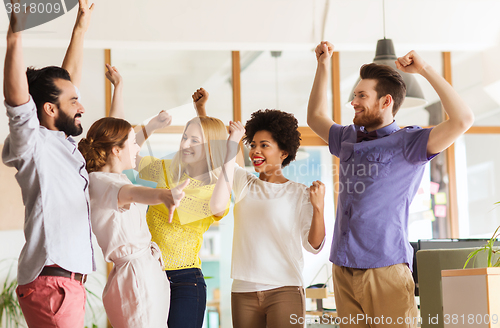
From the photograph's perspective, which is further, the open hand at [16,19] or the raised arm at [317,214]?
the raised arm at [317,214]

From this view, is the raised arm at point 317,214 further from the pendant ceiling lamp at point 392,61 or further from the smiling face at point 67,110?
the pendant ceiling lamp at point 392,61

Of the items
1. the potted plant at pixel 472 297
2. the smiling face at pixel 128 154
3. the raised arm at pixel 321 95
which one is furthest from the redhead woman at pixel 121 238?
the potted plant at pixel 472 297

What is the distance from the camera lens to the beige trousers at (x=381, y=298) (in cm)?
155

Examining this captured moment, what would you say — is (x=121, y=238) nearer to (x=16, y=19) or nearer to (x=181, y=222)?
(x=181, y=222)

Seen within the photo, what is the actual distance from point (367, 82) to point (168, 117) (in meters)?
0.76

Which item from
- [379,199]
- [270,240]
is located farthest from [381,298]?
[270,240]

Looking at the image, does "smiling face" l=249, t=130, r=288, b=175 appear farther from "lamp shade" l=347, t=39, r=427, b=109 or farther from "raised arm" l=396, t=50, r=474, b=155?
"lamp shade" l=347, t=39, r=427, b=109

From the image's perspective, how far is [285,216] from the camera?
175 cm

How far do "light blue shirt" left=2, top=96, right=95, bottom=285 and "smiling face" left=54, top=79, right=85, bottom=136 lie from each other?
5 cm

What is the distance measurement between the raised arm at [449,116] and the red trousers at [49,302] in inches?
47.1

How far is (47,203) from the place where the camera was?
4.04 feet

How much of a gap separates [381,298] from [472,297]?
38 cm

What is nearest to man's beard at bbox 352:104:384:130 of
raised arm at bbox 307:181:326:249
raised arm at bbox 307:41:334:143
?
raised arm at bbox 307:41:334:143

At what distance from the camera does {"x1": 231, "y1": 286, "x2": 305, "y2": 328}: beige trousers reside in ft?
5.44
